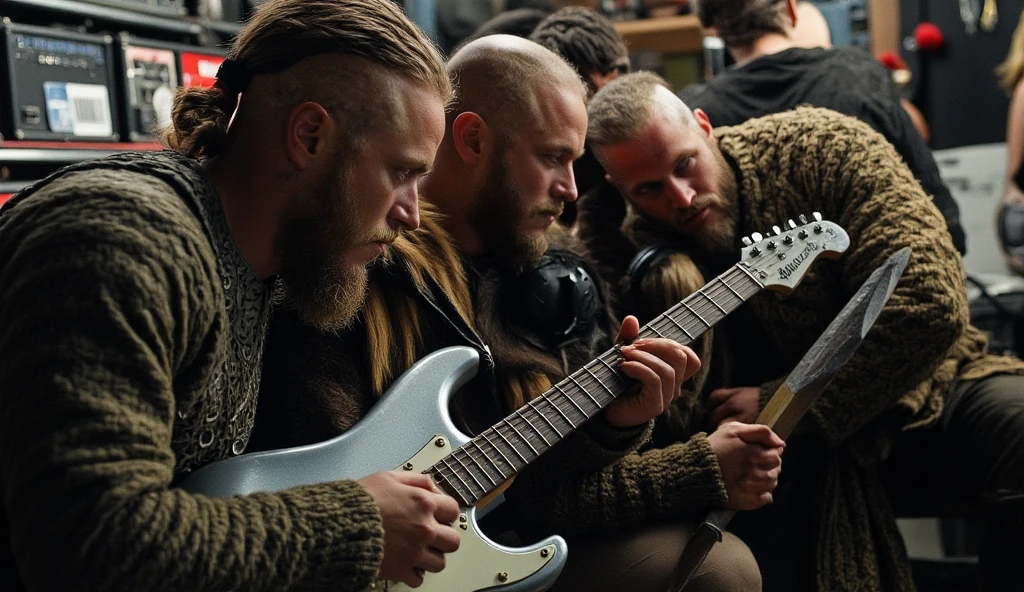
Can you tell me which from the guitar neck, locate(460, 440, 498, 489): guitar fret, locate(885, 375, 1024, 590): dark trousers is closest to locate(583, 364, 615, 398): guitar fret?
the guitar neck

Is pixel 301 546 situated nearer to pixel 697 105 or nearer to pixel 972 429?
pixel 972 429

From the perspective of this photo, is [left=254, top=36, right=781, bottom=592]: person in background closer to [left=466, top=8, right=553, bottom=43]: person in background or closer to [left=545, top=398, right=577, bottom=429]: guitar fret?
[left=545, top=398, right=577, bottom=429]: guitar fret

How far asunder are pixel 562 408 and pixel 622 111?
65 cm

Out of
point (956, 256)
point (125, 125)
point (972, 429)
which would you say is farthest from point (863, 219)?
point (125, 125)

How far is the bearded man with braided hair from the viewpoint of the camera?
97cm

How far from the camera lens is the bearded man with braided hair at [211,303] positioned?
0.97 meters

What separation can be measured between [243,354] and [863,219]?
3.64 ft

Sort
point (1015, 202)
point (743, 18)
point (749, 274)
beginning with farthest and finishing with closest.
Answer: point (1015, 202) < point (743, 18) < point (749, 274)

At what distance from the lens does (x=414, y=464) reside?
1351 millimetres

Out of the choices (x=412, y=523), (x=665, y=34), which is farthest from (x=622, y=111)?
(x=665, y=34)

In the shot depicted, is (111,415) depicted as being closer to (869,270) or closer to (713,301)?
(713,301)

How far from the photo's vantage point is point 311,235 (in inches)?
50.6

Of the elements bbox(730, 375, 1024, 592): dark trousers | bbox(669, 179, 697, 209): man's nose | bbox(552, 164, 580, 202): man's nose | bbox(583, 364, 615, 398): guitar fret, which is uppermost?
bbox(552, 164, 580, 202): man's nose

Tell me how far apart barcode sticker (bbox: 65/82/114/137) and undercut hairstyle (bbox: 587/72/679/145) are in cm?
107
